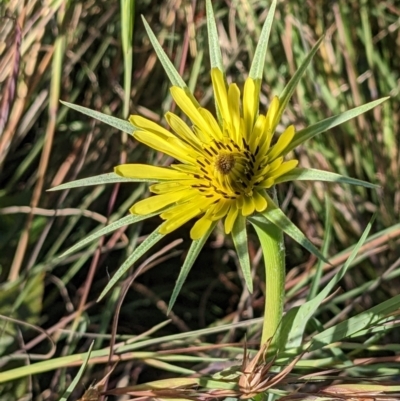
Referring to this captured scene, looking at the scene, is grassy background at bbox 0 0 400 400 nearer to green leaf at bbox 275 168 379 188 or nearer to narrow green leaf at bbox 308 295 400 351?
narrow green leaf at bbox 308 295 400 351

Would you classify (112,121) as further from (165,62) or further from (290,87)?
(290,87)

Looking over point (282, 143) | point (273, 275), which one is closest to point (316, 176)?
point (282, 143)

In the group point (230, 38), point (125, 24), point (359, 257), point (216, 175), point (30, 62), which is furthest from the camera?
point (230, 38)

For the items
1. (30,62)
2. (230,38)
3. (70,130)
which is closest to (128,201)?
(70,130)

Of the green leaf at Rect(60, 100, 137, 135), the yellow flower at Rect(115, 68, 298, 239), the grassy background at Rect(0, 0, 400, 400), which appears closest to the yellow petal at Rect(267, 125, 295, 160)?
the yellow flower at Rect(115, 68, 298, 239)

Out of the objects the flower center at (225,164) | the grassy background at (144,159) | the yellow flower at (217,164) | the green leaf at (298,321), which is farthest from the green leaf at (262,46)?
the grassy background at (144,159)

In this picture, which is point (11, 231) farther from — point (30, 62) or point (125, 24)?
point (125, 24)
